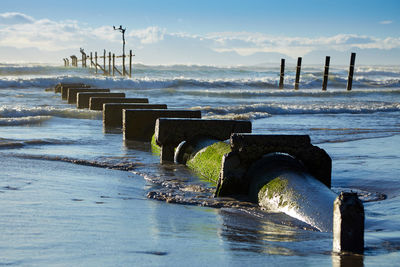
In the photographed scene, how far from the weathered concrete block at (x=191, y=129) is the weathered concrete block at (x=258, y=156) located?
1.76 meters

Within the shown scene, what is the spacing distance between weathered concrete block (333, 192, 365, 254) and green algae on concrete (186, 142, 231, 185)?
218 cm

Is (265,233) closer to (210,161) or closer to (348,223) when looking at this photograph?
(348,223)

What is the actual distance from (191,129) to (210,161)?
39.8 inches

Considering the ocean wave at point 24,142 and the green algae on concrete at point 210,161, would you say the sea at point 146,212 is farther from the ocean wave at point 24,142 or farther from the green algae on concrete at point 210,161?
the green algae on concrete at point 210,161

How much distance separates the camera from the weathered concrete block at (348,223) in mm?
2465

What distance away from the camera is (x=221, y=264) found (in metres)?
2.47

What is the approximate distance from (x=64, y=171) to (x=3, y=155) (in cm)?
126

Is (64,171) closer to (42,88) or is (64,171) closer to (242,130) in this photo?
(242,130)

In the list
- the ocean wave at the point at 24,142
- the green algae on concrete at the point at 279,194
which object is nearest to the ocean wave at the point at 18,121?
the ocean wave at the point at 24,142

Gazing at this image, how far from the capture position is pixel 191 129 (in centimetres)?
605

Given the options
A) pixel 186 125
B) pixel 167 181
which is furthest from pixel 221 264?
pixel 186 125

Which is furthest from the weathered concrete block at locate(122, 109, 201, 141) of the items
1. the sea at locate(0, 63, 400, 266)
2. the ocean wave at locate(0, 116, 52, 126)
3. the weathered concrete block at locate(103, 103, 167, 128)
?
the ocean wave at locate(0, 116, 52, 126)

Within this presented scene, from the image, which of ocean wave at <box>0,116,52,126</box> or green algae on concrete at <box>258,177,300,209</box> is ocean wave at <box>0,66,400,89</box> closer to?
ocean wave at <box>0,116,52,126</box>

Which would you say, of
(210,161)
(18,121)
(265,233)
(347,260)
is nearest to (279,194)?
(265,233)
